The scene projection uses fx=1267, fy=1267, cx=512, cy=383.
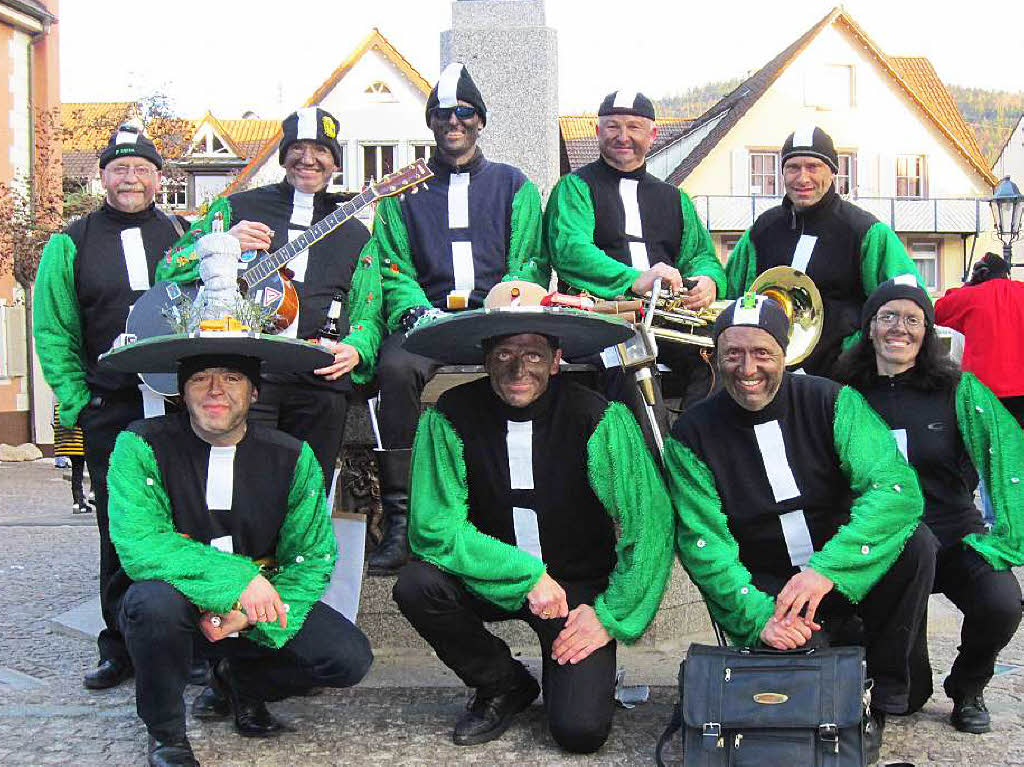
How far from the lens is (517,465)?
4566 millimetres

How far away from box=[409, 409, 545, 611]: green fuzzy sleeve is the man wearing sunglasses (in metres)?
0.98

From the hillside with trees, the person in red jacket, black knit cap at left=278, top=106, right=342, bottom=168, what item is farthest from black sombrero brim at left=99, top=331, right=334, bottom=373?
the hillside with trees

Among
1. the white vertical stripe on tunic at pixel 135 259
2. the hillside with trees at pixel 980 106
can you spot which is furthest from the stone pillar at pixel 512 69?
the hillside with trees at pixel 980 106

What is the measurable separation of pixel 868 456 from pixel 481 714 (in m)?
1.63

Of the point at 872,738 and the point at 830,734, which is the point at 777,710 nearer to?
the point at 830,734

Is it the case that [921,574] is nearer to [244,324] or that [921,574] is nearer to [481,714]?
[481,714]

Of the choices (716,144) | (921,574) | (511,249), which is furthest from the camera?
(716,144)

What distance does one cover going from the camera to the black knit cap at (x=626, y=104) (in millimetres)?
5699

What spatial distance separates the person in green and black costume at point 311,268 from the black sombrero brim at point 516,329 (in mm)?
518

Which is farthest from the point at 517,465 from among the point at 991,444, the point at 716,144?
the point at 716,144

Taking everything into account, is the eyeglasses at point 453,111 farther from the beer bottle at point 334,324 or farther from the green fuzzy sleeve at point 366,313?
the beer bottle at point 334,324

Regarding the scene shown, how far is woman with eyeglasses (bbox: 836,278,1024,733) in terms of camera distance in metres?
4.50

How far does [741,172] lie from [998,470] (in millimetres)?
A: 29118

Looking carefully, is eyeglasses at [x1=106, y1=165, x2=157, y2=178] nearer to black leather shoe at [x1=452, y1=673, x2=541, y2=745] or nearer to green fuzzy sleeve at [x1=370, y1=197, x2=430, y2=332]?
green fuzzy sleeve at [x1=370, y1=197, x2=430, y2=332]
